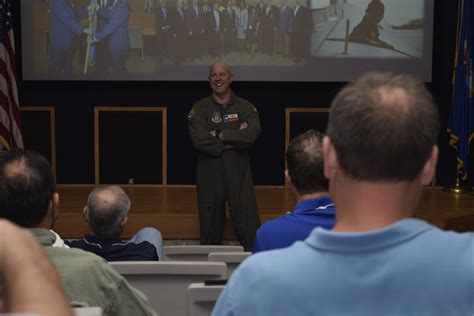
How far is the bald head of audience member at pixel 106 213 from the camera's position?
3045 mm

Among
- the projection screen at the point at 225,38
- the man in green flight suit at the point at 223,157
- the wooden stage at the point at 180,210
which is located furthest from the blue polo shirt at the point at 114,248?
the projection screen at the point at 225,38

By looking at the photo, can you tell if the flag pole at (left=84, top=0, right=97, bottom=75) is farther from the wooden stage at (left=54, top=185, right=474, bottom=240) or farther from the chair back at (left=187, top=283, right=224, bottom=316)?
the chair back at (left=187, top=283, right=224, bottom=316)

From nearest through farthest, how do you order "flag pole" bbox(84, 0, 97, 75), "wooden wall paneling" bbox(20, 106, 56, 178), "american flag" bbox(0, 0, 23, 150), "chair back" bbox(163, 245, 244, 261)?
"chair back" bbox(163, 245, 244, 261), "american flag" bbox(0, 0, 23, 150), "flag pole" bbox(84, 0, 97, 75), "wooden wall paneling" bbox(20, 106, 56, 178)

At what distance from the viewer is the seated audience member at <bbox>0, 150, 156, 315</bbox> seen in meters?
1.98

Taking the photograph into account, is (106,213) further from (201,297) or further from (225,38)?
(225,38)

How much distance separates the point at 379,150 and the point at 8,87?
22.5ft

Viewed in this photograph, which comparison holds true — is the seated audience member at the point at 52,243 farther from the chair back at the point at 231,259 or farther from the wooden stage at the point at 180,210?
the wooden stage at the point at 180,210

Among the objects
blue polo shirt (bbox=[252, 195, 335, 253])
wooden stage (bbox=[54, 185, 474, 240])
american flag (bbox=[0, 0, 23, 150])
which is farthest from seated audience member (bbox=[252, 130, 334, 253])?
american flag (bbox=[0, 0, 23, 150])

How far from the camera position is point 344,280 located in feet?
3.68

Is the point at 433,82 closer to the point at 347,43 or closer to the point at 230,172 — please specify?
the point at 347,43

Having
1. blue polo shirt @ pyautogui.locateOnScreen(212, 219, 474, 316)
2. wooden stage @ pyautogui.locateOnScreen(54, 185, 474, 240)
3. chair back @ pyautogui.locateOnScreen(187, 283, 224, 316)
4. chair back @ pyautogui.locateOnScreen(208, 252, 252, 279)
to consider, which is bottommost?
wooden stage @ pyautogui.locateOnScreen(54, 185, 474, 240)

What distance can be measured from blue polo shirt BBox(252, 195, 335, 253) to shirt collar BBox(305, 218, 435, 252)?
4.26ft

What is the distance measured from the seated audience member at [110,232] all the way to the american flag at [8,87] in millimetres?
4474

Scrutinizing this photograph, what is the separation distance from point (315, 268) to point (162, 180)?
7.45 metres
